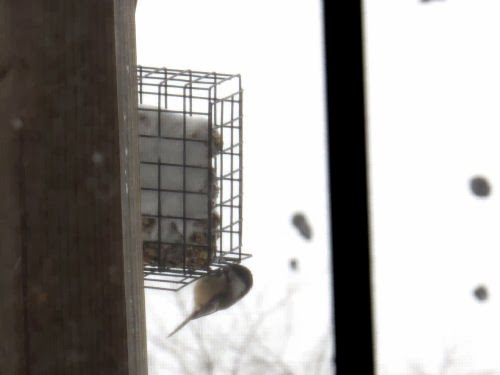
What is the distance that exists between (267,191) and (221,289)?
85cm

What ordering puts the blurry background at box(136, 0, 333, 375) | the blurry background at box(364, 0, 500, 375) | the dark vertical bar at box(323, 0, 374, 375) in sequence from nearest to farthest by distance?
the dark vertical bar at box(323, 0, 374, 375) < the blurry background at box(136, 0, 333, 375) < the blurry background at box(364, 0, 500, 375)

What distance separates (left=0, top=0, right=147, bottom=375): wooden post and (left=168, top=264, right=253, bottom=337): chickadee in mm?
925

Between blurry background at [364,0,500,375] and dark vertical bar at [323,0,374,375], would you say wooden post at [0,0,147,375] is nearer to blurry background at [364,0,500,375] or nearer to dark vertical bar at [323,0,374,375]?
dark vertical bar at [323,0,374,375]

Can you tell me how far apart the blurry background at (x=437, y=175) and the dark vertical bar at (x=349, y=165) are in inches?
67.6

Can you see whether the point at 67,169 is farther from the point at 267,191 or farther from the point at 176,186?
the point at 267,191

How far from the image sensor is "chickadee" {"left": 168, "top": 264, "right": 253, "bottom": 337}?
1411 millimetres

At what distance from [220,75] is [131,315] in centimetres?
111

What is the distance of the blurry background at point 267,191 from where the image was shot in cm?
205

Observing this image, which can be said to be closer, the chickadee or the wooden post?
the wooden post

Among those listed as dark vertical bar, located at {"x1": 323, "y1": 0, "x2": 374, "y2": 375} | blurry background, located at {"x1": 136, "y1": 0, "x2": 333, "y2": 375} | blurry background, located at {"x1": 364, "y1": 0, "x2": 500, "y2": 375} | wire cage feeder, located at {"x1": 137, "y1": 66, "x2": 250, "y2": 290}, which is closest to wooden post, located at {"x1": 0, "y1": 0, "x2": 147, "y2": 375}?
dark vertical bar, located at {"x1": 323, "y1": 0, "x2": 374, "y2": 375}

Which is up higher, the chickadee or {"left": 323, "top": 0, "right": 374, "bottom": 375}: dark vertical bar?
{"left": 323, "top": 0, "right": 374, "bottom": 375}: dark vertical bar

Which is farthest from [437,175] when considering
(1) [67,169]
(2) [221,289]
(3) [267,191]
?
(1) [67,169]

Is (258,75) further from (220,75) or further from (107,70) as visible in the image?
(107,70)

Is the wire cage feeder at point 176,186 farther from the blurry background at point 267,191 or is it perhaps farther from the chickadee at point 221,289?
the blurry background at point 267,191
